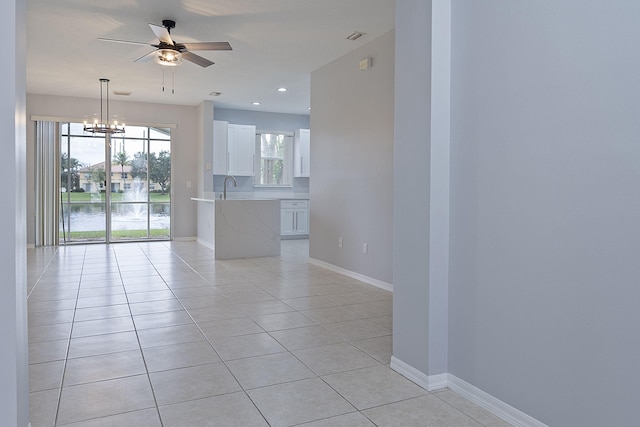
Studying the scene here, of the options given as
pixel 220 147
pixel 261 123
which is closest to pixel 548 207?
pixel 220 147

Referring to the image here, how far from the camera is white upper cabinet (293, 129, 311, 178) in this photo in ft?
31.4

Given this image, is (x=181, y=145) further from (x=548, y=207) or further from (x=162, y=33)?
(x=548, y=207)

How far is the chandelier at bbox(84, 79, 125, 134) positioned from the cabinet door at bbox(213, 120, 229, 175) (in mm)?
1703

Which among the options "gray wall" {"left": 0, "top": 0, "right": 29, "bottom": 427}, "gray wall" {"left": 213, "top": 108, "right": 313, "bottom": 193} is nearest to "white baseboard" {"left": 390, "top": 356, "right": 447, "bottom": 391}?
"gray wall" {"left": 0, "top": 0, "right": 29, "bottom": 427}

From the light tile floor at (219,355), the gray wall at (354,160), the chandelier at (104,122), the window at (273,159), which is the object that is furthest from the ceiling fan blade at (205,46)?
the window at (273,159)

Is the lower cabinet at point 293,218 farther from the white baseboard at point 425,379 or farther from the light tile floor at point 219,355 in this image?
the white baseboard at point 425,379

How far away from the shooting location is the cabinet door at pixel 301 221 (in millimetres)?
9414

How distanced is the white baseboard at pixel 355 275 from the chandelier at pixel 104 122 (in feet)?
12.9

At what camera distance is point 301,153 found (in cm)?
970

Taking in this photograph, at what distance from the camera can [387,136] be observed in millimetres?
4758

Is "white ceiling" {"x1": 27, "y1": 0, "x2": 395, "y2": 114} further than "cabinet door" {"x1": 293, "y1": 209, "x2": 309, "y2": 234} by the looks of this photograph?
No

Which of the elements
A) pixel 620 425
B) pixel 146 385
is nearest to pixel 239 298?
pixel 146 385

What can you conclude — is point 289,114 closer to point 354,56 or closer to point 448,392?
point 354,56

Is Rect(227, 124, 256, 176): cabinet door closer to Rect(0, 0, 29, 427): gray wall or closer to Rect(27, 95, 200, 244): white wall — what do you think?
Rect(27, 95, 200, 244): white wall
